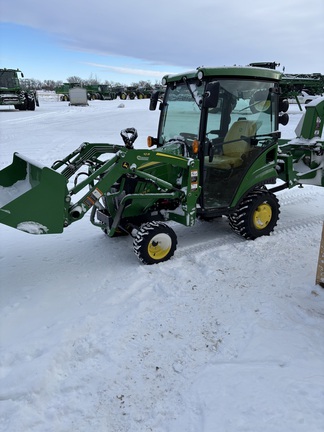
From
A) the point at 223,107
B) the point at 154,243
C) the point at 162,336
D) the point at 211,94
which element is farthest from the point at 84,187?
the point at 223,107

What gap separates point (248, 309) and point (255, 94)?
2759 millimetres

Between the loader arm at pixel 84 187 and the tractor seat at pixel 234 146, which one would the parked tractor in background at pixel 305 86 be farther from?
the loader arm at pixel 84 187

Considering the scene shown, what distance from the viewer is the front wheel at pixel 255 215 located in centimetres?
487

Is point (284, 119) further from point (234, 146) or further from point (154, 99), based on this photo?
point (154, 99)

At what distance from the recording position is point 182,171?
4.52m

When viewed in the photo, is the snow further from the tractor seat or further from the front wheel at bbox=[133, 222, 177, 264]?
the tractor seat

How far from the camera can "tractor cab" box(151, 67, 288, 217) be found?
435cm

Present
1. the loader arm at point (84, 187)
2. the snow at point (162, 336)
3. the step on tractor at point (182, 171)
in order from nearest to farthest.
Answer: the snow at point (162, 336), the loader arm at point (84, 187), the step on tractor at point (182, 171)

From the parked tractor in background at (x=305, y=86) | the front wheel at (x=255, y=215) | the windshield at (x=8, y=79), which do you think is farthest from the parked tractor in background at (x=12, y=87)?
the front wheel at (x=255, y=215)

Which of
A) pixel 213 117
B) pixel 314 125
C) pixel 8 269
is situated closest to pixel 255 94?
pixel 213 117

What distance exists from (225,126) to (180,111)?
0.70 metres

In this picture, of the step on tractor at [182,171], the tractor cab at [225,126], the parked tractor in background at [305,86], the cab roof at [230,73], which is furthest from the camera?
the parked tractor in background at [305,86]

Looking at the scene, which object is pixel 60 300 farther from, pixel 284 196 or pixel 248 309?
pixel 284 196

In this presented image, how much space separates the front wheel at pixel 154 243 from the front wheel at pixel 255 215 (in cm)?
109
